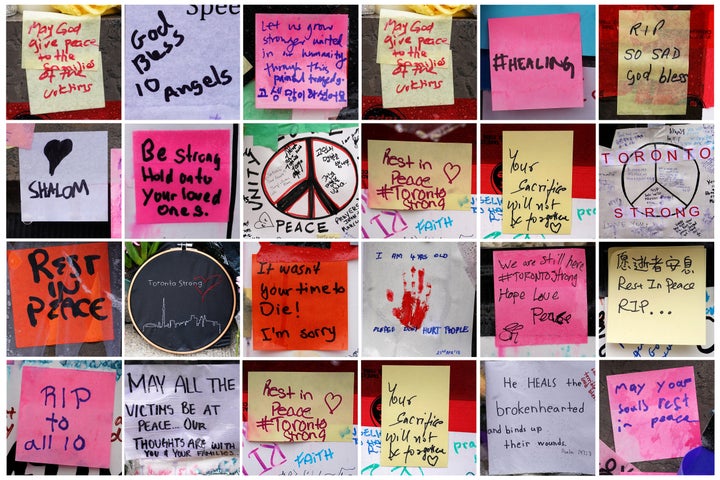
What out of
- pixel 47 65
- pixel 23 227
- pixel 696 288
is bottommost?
pixel 696 288

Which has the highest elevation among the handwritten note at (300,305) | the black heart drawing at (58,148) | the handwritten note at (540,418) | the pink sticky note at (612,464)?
the black heart drawing at (58,148)

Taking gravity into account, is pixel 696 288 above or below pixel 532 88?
below

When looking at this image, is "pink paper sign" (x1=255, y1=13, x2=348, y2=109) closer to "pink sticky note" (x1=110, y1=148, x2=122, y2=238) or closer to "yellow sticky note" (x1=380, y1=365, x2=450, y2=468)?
"pink sticky note" (x1=110, y1=148, x2=122, y2=238)

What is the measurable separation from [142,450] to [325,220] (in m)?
0.87

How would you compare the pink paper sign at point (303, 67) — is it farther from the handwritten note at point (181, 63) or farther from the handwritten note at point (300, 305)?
the handwritten note at point (300, 305)

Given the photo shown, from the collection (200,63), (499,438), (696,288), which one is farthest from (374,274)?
(696,288)

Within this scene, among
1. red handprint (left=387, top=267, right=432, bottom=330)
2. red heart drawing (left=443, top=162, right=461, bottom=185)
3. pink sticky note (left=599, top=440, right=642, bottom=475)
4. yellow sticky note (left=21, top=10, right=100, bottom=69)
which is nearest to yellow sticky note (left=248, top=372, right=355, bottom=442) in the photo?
red handprint (left=387, top=267, right=432, bottom=330)

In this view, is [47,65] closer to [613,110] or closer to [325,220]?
[325,220]

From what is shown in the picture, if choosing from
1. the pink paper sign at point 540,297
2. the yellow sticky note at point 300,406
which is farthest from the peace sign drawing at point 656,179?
the yellow sticky note at point 300,406

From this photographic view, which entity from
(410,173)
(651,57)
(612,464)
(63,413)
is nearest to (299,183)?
(410,173)

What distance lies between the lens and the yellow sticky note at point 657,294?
6.19 feet

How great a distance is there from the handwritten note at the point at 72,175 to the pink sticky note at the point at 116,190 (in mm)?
17

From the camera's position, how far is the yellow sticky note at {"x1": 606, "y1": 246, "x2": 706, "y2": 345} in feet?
6.19

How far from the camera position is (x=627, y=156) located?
1.88m
